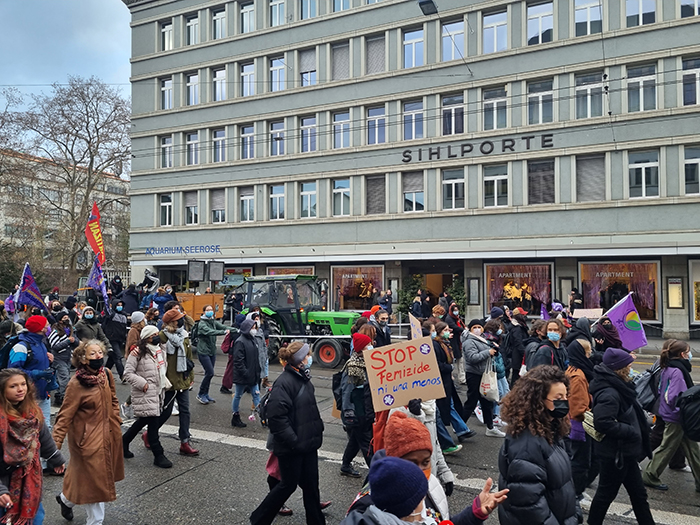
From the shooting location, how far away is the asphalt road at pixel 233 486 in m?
5.03

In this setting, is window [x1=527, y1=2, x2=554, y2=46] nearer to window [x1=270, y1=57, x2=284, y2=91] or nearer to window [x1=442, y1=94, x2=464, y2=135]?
window [x1=442, y1=94, x2=464, y2=135]

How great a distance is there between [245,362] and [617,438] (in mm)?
5349

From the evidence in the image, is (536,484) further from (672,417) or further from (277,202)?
(277,202)

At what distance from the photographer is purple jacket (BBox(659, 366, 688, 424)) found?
558 cm

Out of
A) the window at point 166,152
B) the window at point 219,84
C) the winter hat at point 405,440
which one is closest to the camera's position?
the winter hat at point 405,440

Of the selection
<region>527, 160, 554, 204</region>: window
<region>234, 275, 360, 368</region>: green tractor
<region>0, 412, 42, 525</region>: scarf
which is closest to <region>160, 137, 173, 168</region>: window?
<region>234, 275, 360, 368</region>: green tractor

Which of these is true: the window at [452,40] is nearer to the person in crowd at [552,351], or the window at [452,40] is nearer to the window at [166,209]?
the window at [166,209]

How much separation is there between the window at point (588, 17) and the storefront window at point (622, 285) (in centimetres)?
916

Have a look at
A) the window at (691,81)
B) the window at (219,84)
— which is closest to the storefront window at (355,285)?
the window at (219,84)

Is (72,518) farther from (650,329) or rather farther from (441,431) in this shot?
(650,329)

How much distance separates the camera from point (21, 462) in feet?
12.2

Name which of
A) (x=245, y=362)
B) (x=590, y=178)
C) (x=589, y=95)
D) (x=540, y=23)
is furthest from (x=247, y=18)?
(x=245, y=362)

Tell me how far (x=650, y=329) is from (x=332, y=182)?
14.9m

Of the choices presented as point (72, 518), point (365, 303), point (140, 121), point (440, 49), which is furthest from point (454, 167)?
point (72, 518)
